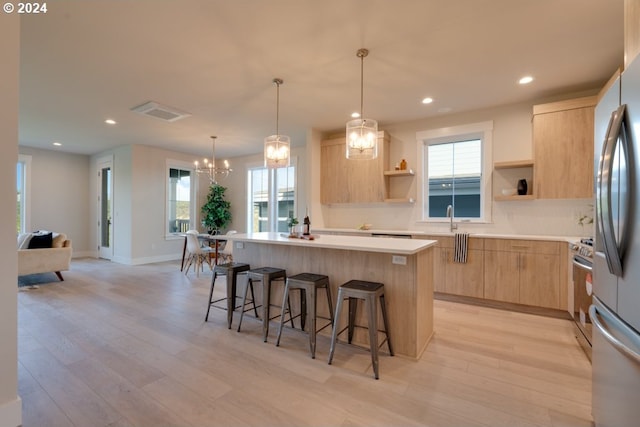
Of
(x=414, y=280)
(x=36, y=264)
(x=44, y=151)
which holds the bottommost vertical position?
(x=36, y=264)

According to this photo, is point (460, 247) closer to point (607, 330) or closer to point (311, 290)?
point (311, 290)

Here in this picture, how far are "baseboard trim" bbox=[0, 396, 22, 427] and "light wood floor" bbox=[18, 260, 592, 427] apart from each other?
0.05m

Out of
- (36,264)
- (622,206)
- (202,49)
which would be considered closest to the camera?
(622,206)

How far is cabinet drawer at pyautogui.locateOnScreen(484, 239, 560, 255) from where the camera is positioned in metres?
3.47

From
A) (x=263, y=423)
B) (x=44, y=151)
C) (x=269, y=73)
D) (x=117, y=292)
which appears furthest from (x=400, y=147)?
(x=44, y=151)

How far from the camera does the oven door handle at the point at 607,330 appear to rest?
113cm

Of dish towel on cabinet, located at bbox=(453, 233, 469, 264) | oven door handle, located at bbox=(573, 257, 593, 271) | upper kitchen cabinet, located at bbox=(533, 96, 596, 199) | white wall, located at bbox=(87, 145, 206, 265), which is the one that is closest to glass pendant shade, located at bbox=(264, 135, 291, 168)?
dish towel on cabinet, located at bbox=(453, 233, 469, 264)

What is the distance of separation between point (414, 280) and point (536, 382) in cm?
107

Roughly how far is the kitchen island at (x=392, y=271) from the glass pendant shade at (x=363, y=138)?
36.9 inches

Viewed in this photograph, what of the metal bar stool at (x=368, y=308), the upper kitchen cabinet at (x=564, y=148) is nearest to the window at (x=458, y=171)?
the upper kitchen cabinet at (x=564, y=148)

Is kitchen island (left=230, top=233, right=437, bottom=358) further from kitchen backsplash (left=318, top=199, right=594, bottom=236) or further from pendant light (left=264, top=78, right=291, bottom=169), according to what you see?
kitchen backsplash (left=318, top=199, right=594, bottom=236)

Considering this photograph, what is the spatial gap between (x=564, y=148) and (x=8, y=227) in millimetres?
5283

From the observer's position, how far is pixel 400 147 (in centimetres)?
507

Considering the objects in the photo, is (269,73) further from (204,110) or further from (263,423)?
(263,423)
